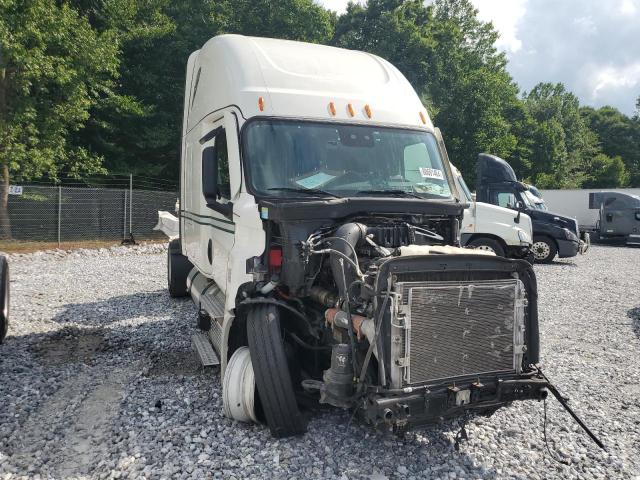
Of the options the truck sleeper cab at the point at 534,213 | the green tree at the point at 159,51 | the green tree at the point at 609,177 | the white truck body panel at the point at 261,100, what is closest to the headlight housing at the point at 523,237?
the truck sleeper cab at the point at 534,213

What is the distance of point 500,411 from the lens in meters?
4.63

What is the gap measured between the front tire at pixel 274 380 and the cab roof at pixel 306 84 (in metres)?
1.94

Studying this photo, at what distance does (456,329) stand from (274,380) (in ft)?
4.42

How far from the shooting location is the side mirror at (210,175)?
4703 millimetres

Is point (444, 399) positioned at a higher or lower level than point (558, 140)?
lower

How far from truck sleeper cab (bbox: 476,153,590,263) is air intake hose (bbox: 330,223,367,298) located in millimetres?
12153

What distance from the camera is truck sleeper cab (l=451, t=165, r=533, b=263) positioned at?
13016 millimetres

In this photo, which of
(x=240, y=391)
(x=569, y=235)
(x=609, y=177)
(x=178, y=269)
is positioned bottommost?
(x=240, y=391)

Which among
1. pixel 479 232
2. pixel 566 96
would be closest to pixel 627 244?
pixel 479 232

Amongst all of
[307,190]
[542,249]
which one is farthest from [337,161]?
[542,249]

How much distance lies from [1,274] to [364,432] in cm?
488

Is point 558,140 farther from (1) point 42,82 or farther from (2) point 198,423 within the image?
(2) point 198,423

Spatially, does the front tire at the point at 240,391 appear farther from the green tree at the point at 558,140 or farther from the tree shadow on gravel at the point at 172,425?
the green tree at the point at 558,140

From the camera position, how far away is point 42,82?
56.5 ft
